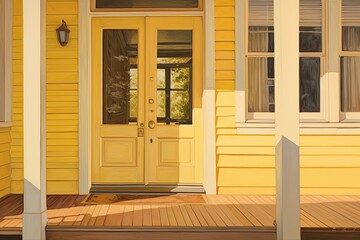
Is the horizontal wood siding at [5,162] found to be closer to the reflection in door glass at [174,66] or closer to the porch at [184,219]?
the porch at [184,219]

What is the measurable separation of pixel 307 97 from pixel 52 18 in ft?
11.4

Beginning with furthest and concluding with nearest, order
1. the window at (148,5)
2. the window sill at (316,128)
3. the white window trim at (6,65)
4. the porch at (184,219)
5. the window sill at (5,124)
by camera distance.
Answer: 1. the window at (148,5)
2. the window sill at (316,128)
3. the white window trim at (6,65)
4. the window sill at (5,124)
5. the porch at (184,219)

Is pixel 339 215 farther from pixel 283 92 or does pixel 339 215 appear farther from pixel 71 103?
pixel 71 103

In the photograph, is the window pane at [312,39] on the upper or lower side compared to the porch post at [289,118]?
upper

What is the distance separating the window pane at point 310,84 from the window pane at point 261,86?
1.35ft

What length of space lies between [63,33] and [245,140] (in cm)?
270

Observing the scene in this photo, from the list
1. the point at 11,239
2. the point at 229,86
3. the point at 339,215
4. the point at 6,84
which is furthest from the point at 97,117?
the point at 339,215

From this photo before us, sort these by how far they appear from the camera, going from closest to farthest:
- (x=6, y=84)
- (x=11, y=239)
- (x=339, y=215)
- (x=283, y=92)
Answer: (x=283, y=92), (x=11, y=239), (x=339, y=215), (x=6, y=84)

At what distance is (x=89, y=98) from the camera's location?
632cm

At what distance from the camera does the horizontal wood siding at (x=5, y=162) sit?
5.97m

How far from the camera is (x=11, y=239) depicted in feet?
14.7

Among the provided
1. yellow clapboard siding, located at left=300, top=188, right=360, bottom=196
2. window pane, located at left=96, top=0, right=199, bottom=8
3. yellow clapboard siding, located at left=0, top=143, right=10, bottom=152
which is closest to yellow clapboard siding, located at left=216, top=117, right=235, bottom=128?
yellow clapboard siding, located at left=300, top=188, right=360, bottom=196

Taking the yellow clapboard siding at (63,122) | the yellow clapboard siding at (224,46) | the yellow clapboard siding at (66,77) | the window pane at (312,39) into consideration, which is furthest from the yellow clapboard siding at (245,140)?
the yellow clapboard siding at (66,77)

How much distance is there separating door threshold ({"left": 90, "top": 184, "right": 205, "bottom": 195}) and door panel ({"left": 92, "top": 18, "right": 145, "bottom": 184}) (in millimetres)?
83
